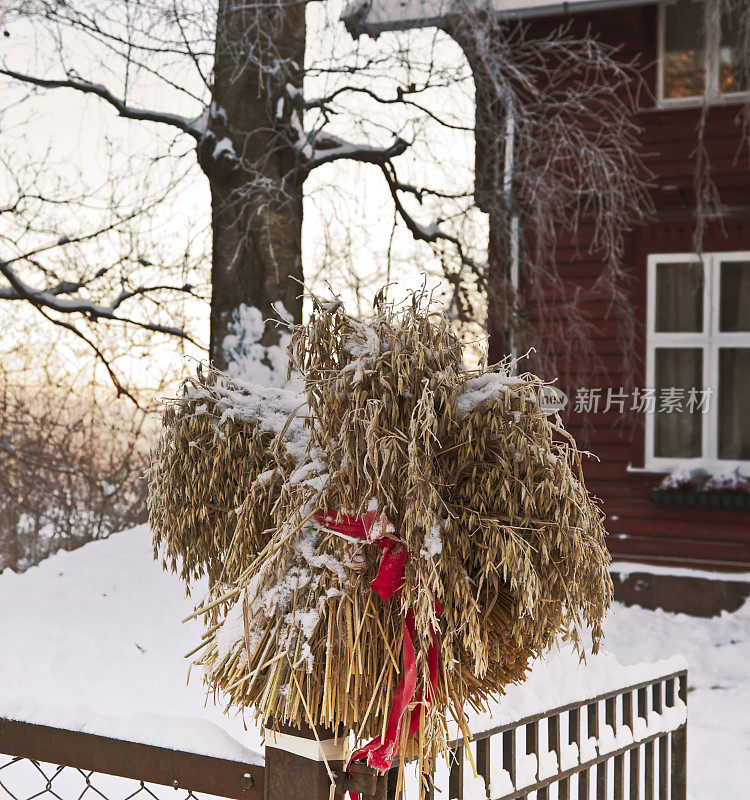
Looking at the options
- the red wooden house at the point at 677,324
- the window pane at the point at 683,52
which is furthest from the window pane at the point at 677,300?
the window pane at the point at 683,52

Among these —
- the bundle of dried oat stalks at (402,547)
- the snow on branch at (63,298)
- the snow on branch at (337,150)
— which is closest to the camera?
the bundle of dried oat stalks at (402,547)

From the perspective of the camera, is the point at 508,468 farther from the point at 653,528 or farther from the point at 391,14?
the point at 653,528

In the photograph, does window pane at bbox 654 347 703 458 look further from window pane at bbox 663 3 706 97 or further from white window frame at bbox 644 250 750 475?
window pane at bbox 663 3 706 97

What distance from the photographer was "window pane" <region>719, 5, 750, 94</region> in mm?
7112

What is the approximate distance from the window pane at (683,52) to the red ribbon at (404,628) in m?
6.95

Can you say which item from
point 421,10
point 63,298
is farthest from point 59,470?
point 421,10

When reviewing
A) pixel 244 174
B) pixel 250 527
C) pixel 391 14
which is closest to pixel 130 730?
pixel 250 527

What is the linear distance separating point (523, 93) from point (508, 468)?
20.5ft

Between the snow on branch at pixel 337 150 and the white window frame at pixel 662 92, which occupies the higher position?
the white window frame at pixel 662 92

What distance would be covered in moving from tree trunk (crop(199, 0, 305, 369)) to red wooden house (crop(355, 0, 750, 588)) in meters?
2.23

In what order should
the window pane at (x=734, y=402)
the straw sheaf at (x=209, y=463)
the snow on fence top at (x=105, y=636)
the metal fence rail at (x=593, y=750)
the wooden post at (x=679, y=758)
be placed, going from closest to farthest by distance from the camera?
the straw sheaf at (x=209, y=463) → the metal fence rail at (x=593, y=750) → the wooden post at (x=679, y=758) → the snow on fence top at (x=105, y=636) → the window pane at (x=734, y=402)

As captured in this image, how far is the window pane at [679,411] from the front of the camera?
7.06 meters

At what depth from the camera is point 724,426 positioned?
7.01 meters

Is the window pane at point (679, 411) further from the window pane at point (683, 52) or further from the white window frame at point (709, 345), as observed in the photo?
the window pane at point (683, 52)
